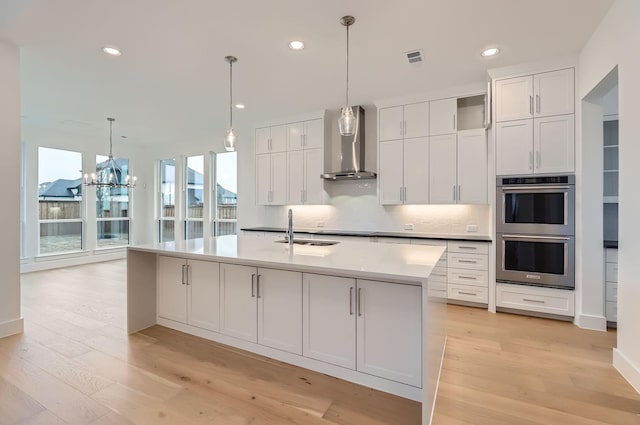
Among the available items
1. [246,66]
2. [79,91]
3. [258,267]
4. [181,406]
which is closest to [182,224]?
[79,91]

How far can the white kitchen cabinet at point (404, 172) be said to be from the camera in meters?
4.32

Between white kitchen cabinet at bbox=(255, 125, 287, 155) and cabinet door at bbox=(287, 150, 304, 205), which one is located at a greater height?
white kitchen cabinet at bbox=(255, 125, 287, 155)

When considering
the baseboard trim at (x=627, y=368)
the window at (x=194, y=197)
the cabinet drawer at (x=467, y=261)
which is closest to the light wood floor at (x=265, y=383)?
the baseboard trim at (x=627, y=368)

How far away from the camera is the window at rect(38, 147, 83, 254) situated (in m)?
6.18

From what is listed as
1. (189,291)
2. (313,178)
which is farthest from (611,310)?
(189,291)

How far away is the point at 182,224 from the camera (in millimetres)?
7363

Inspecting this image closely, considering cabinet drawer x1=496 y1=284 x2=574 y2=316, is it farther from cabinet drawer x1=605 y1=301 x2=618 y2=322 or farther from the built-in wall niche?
the built-in wall niche

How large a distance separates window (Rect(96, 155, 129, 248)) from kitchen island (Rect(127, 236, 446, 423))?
5.19 m

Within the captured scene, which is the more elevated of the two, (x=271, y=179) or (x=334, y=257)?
(x=271, y=179)

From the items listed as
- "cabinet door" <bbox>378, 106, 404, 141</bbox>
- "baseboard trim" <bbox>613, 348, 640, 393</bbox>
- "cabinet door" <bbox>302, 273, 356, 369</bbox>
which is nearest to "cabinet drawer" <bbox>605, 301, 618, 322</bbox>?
"baseboard trim" <bbox>613, 348, 640, 393</bbox>

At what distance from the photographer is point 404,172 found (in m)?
4.45

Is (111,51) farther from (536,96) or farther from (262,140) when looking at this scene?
(536,96)

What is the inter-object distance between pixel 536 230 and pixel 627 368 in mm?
1568

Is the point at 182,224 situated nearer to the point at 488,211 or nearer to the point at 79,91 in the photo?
the point at 79,91
